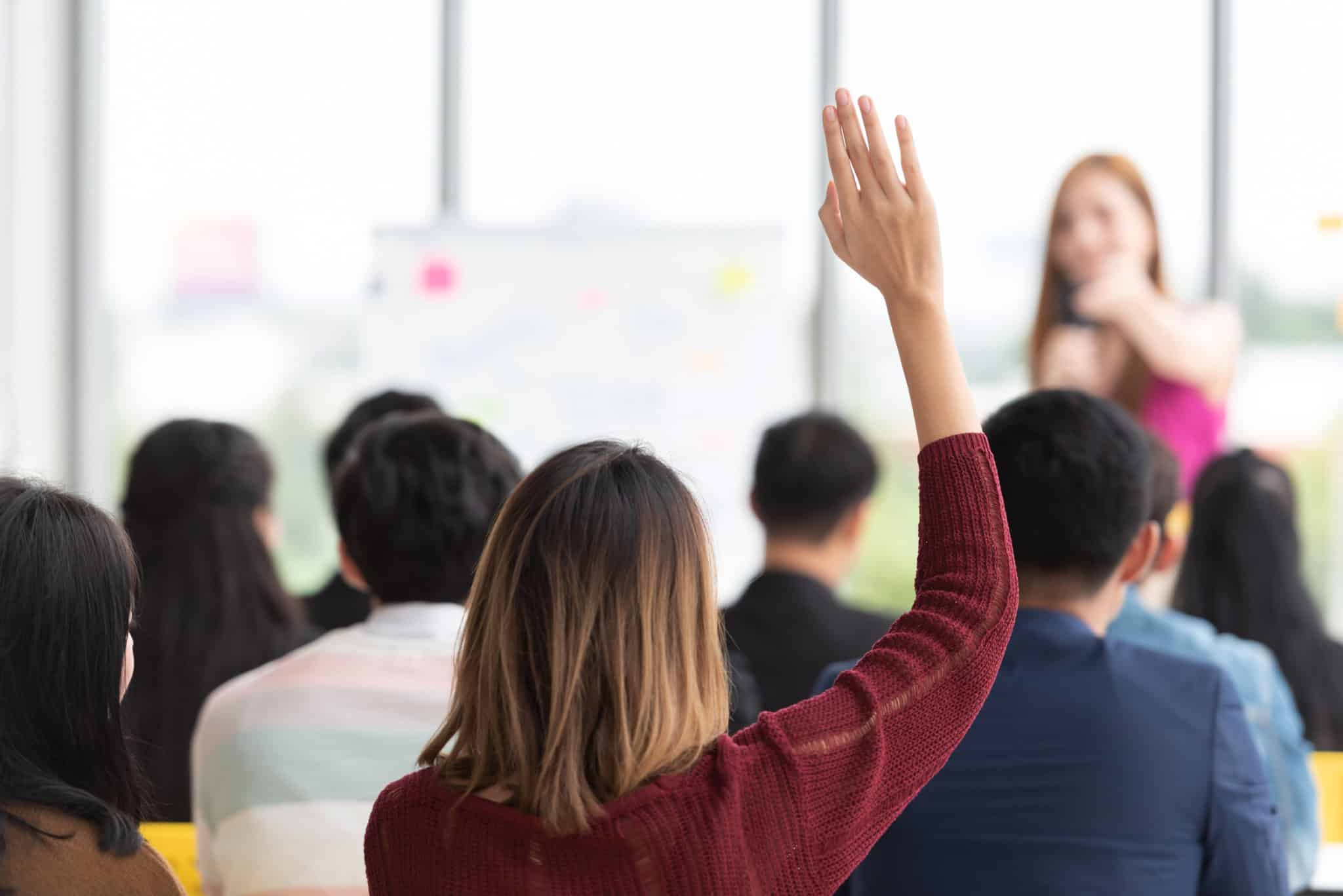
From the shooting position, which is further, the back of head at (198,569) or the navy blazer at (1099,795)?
the back of head at (198,569)

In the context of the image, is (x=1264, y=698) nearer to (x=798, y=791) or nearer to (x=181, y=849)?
(x=798, y=791)

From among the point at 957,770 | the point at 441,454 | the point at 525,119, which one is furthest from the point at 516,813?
the point at 525,119

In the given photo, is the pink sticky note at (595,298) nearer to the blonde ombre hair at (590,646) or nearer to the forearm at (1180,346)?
the forearm at (1180,346)

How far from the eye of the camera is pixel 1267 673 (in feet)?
8.00

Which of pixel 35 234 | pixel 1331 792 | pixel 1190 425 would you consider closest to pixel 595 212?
pixel 35 234

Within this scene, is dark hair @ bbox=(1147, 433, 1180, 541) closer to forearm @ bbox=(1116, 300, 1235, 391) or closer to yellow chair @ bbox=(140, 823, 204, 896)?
yellow chair @ bbox=(140, 823, 204, 896)

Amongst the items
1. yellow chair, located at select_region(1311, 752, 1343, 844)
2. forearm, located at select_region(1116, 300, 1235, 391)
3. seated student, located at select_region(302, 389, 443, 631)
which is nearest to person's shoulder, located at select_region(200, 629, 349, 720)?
seated student, located at select_region(302, 389, 443, 631)

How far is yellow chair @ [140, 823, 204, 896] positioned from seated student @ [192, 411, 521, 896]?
0.77ft

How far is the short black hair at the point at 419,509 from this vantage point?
189 centimetres

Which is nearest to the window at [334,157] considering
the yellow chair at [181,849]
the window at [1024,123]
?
the window at [1024,123]

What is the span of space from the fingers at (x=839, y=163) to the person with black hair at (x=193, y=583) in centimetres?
189

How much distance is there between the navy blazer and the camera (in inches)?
56.1

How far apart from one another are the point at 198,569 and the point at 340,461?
0.37m

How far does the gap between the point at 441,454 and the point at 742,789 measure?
1.03 meters
